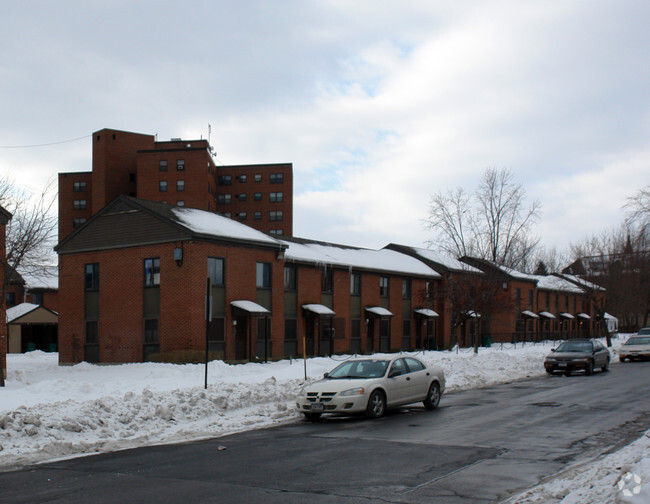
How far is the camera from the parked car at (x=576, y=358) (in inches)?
1128

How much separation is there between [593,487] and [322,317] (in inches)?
1232

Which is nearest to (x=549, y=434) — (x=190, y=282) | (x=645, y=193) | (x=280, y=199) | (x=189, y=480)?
(x=189, y=480)

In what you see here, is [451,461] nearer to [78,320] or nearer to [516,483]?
[516,483]

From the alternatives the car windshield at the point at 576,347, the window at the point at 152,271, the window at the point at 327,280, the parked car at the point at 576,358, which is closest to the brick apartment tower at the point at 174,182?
the window at the point at 327,280

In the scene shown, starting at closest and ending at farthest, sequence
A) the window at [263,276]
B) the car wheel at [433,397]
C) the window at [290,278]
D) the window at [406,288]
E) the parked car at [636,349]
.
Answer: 1. the car wheel at [433,397]
2. the window at [263,276]
3. the window at [290,278]
4. the parked car at [636,349]
5. the window at [406,288]

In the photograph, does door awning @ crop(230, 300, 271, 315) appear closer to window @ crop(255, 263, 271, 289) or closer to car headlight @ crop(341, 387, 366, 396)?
window @ crop(255, 263, 271, 289)

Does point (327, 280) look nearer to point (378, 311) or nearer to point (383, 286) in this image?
point (378, 311)

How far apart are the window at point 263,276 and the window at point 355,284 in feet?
26.5

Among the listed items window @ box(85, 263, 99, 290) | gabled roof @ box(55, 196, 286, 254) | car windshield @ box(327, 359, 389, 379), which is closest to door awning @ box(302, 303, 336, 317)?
gabled roof @ box(55, 196, 286, 254)

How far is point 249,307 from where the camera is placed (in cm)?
3216

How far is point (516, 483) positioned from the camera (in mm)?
8820

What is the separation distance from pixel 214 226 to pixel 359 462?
24308 mm

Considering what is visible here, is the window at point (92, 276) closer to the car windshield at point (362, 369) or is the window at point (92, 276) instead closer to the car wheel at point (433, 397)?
the car windshield at point (362, 369)

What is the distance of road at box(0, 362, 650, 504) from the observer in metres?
8.46
